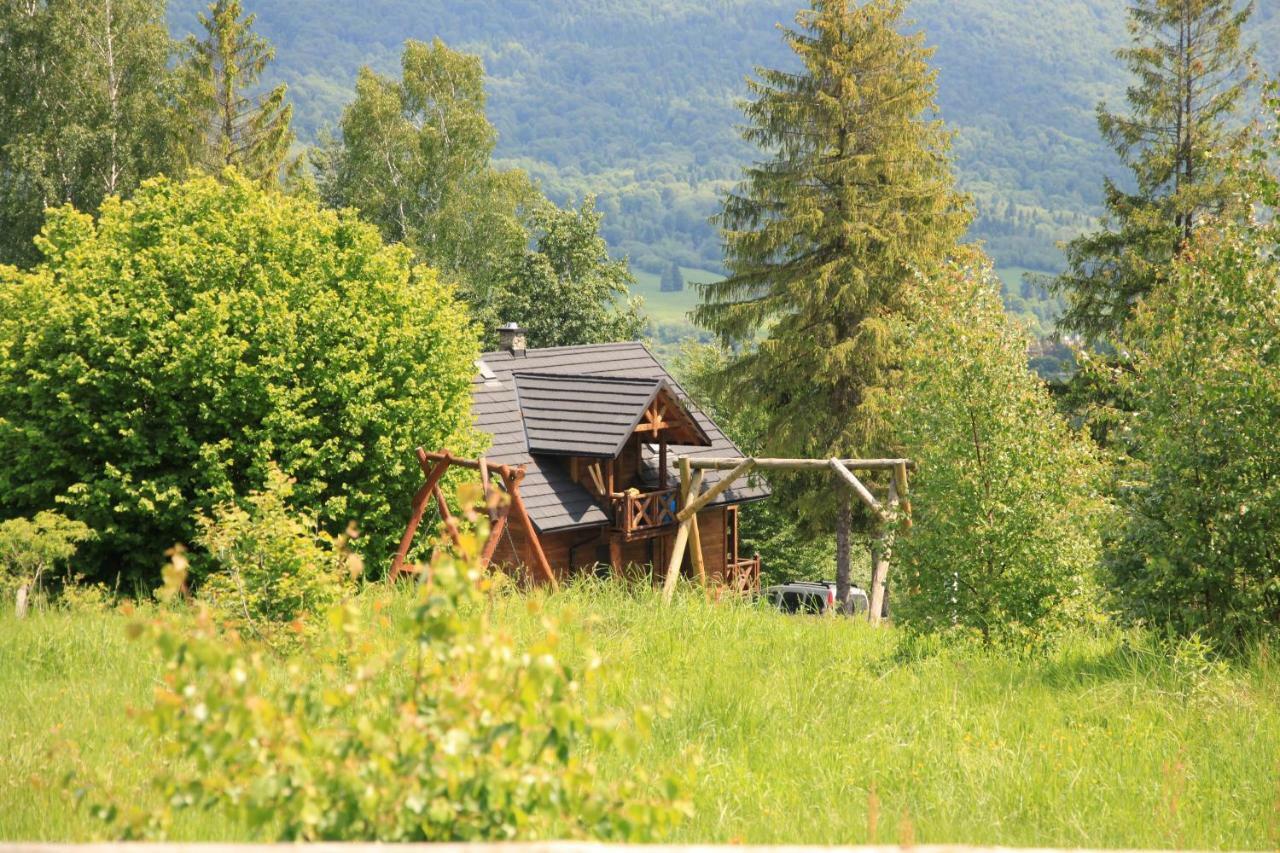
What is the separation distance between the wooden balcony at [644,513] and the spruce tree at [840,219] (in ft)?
10.8

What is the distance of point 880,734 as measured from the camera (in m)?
6.50

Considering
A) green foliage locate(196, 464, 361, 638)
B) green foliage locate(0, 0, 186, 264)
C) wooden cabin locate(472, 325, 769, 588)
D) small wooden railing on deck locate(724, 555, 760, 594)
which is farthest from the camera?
green foliage locate(0, 0, 186, 264)

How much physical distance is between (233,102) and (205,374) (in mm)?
23047

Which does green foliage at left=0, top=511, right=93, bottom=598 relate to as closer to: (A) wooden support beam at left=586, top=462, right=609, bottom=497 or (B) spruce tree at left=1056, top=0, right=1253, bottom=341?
(A) wooden support beam at left=586, top=462, right=609, bottom=497

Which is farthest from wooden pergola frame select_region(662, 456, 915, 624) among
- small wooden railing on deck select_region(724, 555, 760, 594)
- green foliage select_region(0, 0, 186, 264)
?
green foliage select_region(0, 0, 186, 264)

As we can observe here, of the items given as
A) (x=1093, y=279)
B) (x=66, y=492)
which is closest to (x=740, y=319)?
(x=1093, y=279)

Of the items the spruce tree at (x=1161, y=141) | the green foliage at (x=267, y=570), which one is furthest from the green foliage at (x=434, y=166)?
the green foliage at (x=267, y=570)

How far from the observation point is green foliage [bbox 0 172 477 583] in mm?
15742

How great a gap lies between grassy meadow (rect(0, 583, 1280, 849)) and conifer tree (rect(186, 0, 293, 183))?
2842cm

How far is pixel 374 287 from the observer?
59.5 feet

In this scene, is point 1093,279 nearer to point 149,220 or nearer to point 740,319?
point 740,319

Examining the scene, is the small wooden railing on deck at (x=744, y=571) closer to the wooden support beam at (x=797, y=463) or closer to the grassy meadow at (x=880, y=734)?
the wooden support beam at (x=797, y=463)

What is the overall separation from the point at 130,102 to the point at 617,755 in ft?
104

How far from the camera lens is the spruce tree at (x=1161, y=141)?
2434 centimetres
